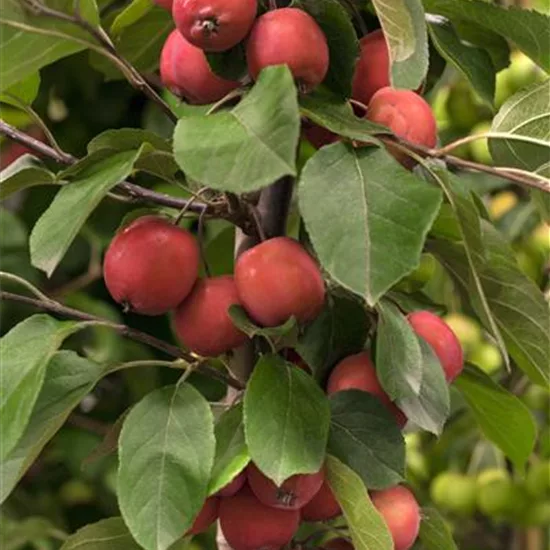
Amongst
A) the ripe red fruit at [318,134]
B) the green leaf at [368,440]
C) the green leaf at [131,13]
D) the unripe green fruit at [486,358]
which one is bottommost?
the unripe green fruit at [486,358]

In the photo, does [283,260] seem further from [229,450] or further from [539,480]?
[539,480]

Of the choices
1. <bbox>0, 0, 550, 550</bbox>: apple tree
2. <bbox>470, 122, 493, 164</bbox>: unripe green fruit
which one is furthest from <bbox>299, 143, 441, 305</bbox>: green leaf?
<bbox>470, 122, 493, 164</bbox>: unripe green fruit

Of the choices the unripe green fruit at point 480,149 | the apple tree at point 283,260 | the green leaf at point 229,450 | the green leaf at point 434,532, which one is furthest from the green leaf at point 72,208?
the unripe green fruit at point 480,149

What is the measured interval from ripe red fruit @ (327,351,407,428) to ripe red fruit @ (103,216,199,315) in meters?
0.08

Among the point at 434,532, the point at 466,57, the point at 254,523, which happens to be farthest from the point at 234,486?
the point at 466,57

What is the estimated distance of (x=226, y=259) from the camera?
76cm

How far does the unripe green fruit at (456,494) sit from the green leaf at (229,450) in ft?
1.94

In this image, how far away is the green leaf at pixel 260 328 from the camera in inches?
18.8

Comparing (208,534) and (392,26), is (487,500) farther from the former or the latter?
(392,26)

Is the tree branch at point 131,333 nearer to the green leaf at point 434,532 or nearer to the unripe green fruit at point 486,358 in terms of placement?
the green leaf at point 434,532

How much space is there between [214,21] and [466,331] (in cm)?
65

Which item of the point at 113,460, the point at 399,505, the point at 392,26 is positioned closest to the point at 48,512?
the point at 113,460

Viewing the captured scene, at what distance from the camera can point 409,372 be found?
495 mm

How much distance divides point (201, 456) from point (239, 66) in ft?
0.52
